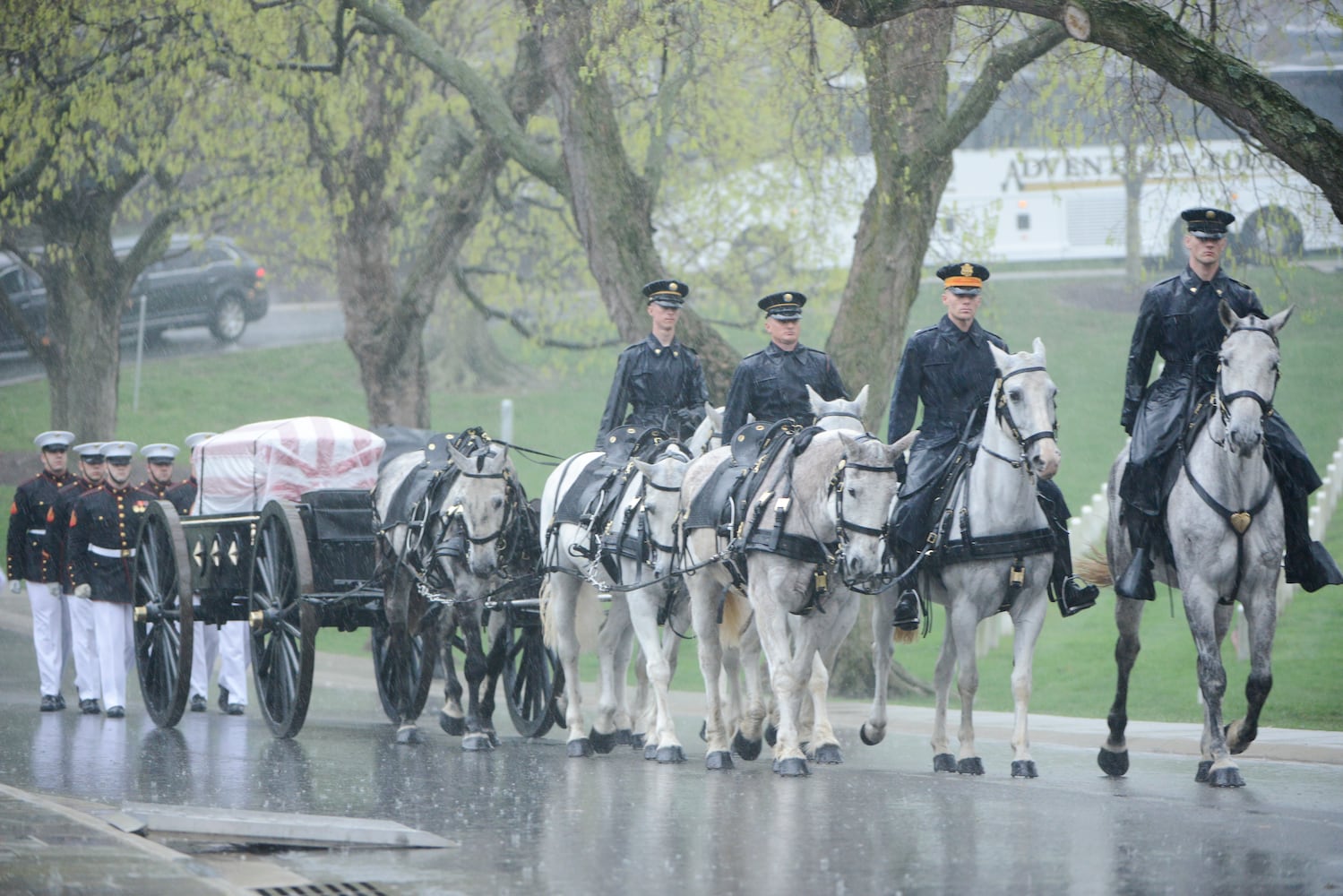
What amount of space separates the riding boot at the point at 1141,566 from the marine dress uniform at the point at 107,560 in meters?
8.95

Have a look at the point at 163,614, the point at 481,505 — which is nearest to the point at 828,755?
the point at 481,505

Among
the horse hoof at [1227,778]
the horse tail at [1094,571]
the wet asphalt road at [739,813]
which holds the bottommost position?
the wet asphalt road at [739,813]

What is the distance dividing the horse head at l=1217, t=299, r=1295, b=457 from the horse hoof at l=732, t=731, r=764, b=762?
3.65 m

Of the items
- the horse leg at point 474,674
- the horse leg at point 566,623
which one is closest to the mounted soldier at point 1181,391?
the horse leg at point 566,623

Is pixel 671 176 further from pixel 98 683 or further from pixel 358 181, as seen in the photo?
pixel 98 683

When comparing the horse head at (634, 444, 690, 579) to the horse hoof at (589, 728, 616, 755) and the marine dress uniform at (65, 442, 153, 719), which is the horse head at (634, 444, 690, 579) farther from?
the marine dress uniform at (65, 442, 153, 719)

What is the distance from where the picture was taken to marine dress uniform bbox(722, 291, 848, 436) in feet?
37.5

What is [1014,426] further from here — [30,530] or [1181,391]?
[30,530]

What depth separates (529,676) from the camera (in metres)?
13.9

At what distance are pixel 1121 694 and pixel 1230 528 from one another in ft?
5.32

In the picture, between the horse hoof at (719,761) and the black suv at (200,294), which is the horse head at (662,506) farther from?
the black suv at (200,294)

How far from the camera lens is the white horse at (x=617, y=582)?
37.4 feet

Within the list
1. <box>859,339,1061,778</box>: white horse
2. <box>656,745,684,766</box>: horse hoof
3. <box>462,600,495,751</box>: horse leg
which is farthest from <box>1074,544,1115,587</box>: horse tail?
<box>462,600,495,751</box>: horse leg

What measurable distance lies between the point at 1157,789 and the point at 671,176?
2005 cm
